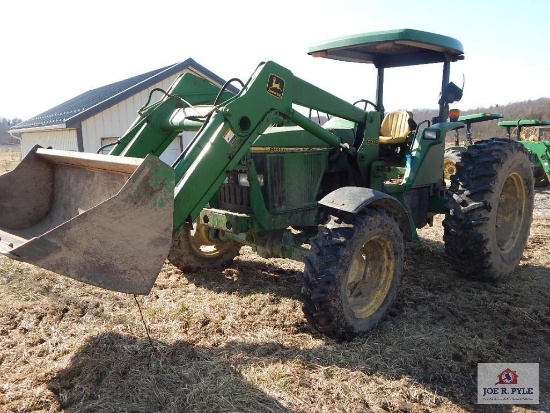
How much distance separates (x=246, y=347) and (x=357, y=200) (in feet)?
4.62

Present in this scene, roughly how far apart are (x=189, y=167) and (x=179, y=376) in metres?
1.45

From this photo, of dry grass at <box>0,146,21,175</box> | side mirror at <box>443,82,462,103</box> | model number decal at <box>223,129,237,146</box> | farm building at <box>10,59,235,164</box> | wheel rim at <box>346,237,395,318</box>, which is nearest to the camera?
model number decal at <box>223,129,237,146</box>

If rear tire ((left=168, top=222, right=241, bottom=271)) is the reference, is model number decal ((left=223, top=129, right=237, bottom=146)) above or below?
above

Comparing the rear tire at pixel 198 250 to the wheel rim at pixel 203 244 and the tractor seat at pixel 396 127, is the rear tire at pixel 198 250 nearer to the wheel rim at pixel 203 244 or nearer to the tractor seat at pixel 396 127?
the wheel rim at pixel 203 244

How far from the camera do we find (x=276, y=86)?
379 centimetres

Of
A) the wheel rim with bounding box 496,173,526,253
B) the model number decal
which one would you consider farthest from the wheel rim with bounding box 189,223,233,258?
the wheel rim with bounding box 496,173,526,253

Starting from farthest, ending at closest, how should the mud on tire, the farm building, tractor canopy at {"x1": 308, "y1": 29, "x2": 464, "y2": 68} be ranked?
1. the farm building
2. the mud on tire
3. tractor canopy at {"x1": 308, "y1": 29, "x2": 464, "y2": 68}

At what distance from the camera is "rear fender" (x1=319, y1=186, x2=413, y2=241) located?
355 cm

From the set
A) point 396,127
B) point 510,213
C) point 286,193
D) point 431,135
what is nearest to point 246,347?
point 286,193

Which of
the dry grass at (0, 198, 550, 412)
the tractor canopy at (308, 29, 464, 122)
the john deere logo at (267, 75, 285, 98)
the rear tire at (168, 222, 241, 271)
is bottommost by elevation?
the dry grass at (0, 198, 550, 412)

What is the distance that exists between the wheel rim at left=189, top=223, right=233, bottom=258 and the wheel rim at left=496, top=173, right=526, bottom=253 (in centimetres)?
324

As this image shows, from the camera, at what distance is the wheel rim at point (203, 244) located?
511 centimetres

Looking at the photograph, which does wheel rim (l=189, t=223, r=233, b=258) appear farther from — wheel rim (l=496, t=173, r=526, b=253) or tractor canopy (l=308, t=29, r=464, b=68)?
wheel rim (l=496, t=173, r=526, b=253)

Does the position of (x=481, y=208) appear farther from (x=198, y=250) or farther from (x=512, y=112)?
(x=512, y=112)
